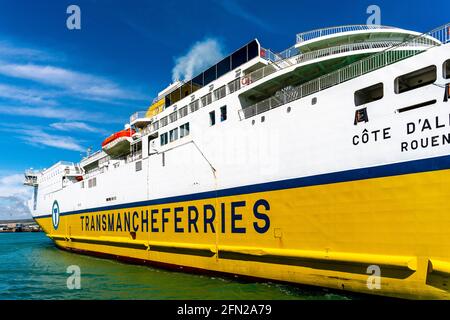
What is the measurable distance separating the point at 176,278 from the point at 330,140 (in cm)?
737

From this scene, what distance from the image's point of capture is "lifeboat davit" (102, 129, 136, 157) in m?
21.7

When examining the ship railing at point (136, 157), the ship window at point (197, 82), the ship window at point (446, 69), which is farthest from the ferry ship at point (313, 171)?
the ship railing at point (136, 157)

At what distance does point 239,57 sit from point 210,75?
201 cm

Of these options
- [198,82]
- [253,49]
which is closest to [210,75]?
[198,82]

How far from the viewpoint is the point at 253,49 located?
45.2 ft

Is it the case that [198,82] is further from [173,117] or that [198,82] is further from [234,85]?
[234,85]

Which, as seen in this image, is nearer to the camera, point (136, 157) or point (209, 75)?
point (209, 75)

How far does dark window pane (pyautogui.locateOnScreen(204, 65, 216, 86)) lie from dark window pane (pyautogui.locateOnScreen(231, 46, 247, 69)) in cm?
126

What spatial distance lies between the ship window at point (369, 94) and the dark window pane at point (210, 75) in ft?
26.3

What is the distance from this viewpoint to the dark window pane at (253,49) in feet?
44.7

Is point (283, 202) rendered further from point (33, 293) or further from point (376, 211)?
point (33, 293)

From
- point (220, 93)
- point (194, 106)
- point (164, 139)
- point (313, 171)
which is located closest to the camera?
point (313, 171)

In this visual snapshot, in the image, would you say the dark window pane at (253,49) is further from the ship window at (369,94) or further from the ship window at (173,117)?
the ship window at (369,94)

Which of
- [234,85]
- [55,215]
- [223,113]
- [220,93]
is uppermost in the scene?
[234,85]
